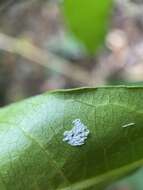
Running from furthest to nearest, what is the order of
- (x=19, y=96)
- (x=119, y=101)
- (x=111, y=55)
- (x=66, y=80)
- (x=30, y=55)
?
(x=111, y=55), (x=66, y=80), (x=19, y=96), (x=30, y=55), (x=119, y=101)

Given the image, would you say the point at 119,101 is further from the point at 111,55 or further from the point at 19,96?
the point at 111,55

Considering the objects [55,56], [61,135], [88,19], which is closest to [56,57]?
[55,56]

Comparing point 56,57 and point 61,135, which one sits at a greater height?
point 56,57

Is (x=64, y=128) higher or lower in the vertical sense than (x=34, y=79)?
lower

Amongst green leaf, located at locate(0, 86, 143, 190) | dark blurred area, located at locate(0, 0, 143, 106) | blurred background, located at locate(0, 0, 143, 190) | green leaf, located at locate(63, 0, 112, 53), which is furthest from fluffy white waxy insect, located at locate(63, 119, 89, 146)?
dark blurred area, located at locate(0, 0, 143, 106)

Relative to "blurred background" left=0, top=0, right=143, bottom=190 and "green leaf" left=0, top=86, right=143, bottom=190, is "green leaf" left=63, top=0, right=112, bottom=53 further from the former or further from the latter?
"blurred background" left=0, top=0, right=143, bottom=190

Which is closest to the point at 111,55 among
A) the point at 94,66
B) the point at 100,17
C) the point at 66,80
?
the point at 94,66

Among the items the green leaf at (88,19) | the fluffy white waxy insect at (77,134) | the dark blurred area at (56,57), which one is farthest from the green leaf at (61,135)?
the dark blurred area at (56,57)

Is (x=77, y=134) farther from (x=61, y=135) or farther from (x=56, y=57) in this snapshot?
(x=56, y=57)
